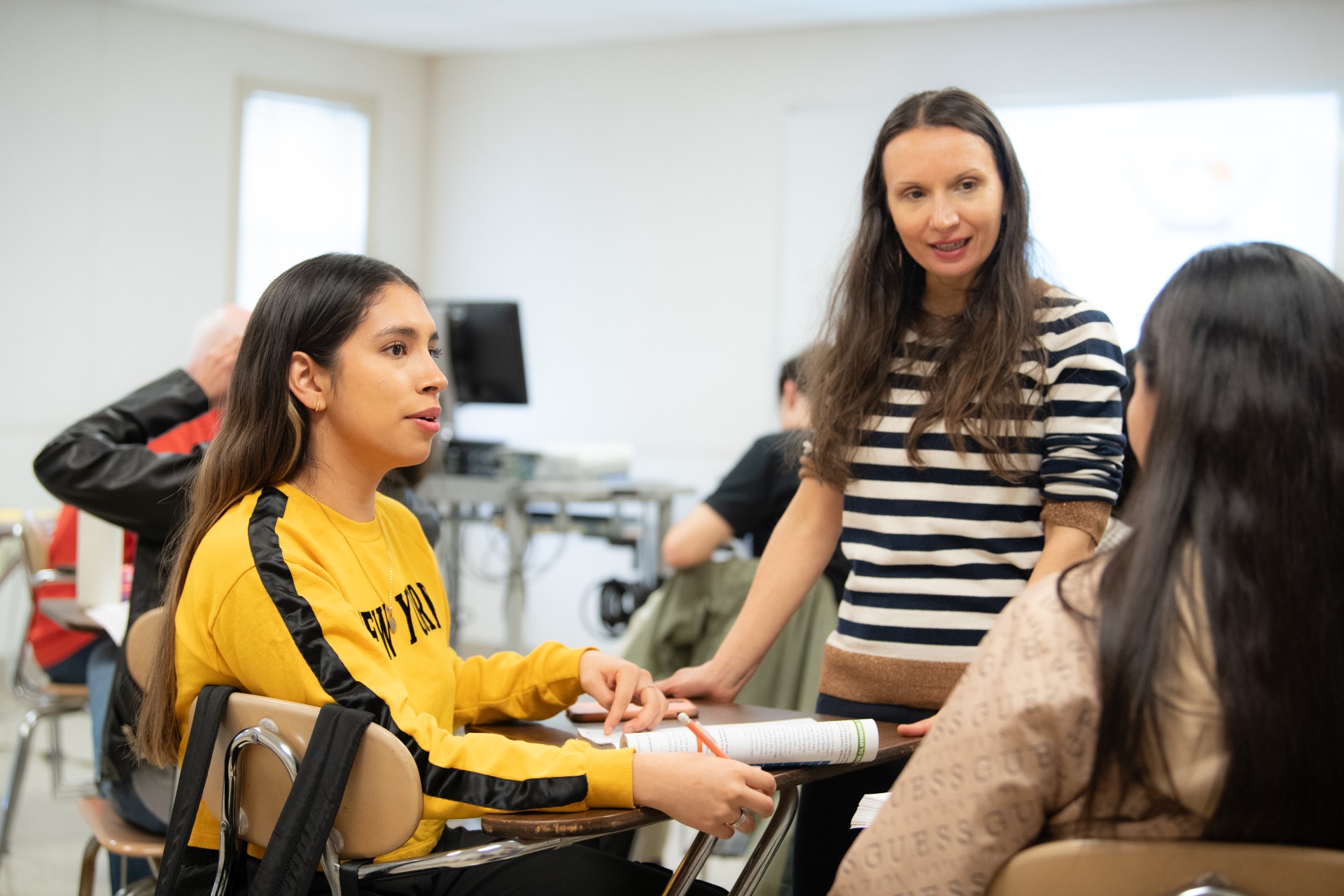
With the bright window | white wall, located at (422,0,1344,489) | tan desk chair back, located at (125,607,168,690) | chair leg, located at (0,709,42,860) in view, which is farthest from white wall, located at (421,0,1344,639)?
tan desk chair back, located at (125,607,168,690)

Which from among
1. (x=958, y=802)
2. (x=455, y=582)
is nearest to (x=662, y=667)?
(x=958, y=802)

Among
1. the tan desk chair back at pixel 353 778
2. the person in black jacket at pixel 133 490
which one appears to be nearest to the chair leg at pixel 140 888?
the person in black jacket at pixel 133 490

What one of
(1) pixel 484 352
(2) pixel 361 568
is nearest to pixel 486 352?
(1) pixel 484 352

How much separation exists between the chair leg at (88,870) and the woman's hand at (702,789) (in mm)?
1172

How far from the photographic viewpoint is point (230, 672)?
49.9 inches

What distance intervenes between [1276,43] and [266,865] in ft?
16.5

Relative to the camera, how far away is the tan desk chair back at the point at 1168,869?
0.86 metres

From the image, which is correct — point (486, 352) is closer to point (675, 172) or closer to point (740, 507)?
point (675, 172)

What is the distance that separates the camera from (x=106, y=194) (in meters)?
5.36

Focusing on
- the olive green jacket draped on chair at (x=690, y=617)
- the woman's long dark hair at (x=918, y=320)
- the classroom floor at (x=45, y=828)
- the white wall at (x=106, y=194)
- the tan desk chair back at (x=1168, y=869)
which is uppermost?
the white wall at (x=106, y=194)

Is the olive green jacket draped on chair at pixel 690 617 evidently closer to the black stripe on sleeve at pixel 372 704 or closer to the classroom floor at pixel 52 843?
the classroom floor at pixel 52 843

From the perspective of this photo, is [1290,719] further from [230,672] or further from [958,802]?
[230,672]

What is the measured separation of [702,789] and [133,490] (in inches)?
52.5

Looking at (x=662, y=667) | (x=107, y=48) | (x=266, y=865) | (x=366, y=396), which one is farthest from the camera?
(x=107, y=48)
